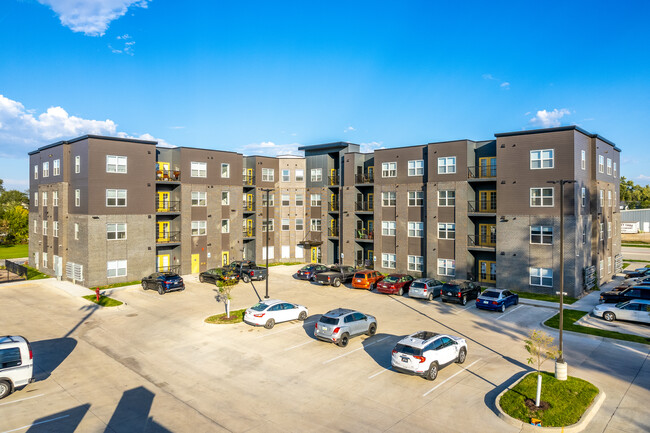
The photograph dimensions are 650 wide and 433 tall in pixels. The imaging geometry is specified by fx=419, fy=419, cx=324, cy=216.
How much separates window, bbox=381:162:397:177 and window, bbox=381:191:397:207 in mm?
1851

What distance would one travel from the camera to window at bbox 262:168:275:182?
50094 millimetres

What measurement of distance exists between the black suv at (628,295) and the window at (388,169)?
68.7 feet

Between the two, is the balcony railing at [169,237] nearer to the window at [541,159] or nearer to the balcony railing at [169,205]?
the balcony railing at [169,205]

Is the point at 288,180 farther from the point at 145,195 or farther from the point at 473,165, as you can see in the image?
the point at 473,165

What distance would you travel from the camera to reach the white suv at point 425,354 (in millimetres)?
16766

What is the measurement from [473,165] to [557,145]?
742cm

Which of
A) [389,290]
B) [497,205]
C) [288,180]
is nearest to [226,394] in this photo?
[389,290]

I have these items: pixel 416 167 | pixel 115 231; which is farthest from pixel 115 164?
pixel 416 167

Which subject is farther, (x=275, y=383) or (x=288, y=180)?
(x=288, y=180)

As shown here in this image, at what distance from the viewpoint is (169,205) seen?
43.0m

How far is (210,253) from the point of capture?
44.4 m

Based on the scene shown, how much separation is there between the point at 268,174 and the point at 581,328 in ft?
118

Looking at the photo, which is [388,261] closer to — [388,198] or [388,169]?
[388,198]

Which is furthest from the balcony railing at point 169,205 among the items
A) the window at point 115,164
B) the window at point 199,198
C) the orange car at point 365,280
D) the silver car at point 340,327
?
the silver car at point 340,327
